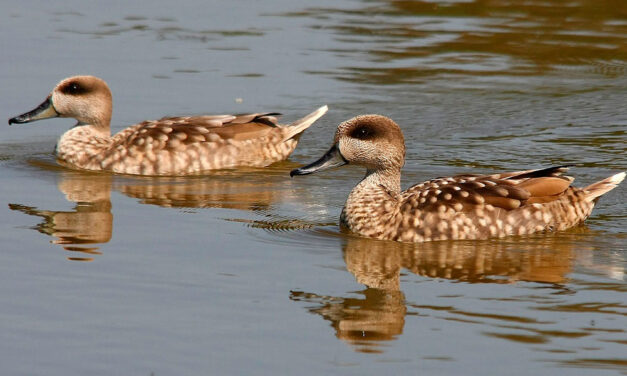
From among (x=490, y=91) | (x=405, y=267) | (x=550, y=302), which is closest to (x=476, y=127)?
(x=490, y=91)

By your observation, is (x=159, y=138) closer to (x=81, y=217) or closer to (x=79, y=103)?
(x=79, y=103)

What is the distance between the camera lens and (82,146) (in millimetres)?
13492

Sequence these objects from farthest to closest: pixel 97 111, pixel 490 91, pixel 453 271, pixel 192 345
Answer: pixel 490 91
pixel 97 111
pixel 453 271
pixel 192 345

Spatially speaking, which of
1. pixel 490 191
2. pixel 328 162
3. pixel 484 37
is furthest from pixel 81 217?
pixel 484 37

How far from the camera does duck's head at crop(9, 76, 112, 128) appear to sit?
1370 cm

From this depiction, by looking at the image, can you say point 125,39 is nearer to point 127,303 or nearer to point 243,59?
point 243,59

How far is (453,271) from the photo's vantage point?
9.24 meters

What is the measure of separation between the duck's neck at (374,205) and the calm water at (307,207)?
145mm

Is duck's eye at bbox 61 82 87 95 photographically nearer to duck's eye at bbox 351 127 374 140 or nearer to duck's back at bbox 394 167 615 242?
duck's eye at bbox 351 127 374 140

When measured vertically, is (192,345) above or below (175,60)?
below

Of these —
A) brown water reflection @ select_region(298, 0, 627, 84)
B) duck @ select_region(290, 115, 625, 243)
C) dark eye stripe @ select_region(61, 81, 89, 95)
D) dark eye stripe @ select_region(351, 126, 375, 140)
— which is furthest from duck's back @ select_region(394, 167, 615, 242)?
brown water reflection @ select_region(298, 0, 627, 84)

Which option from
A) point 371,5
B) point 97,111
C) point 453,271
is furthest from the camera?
point 371,5

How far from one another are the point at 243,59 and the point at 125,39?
2034 millimetres

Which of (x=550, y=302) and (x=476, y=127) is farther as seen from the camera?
(x=476, y=127)
